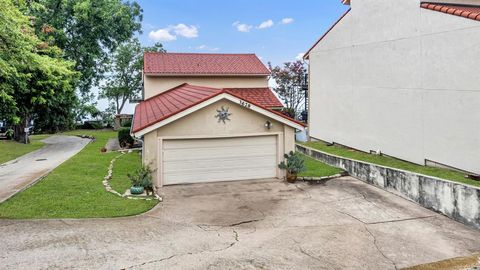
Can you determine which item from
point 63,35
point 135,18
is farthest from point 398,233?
point 135,18

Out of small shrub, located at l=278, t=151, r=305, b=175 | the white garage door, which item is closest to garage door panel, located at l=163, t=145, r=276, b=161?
the white garage door

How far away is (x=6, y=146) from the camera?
1025 inches

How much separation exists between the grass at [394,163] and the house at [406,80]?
322mm

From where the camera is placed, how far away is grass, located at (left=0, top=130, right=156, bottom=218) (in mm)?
10078

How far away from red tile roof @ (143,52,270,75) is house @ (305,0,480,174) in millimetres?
4647

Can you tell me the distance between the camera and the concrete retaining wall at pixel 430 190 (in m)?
9.95

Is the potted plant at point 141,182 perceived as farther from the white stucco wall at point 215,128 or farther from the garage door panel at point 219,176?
the garage door panel at point 219,176

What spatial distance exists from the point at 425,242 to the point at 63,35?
97.4 feet

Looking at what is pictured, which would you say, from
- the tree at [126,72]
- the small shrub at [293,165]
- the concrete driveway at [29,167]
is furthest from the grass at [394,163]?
the tree at [126,72]

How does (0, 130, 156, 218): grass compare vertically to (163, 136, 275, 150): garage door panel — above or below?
below

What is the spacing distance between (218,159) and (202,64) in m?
11.0

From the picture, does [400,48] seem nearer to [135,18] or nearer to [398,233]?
[398,233]

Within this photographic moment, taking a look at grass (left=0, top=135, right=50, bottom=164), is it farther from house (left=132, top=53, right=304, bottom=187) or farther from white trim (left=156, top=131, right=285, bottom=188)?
house (left=132, top=53, right=304, bottom=187)

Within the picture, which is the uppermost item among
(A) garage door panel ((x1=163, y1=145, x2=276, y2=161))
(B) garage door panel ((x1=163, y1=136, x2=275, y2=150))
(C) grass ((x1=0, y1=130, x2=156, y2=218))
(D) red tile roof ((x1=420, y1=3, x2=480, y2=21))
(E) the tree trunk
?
(D) red tile roof ((x1=420, y1=3, x2=480, y2=21))
